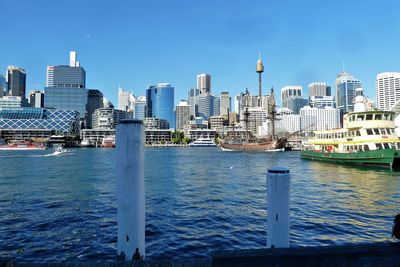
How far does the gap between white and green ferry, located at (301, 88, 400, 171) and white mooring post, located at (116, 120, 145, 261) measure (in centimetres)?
4614

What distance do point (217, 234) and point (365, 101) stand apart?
1962 inches

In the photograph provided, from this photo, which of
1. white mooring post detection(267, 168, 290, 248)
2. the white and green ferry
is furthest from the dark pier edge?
the white and green ferry

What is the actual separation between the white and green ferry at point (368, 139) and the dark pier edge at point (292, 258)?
44686mm

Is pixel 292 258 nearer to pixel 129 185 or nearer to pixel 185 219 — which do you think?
pixel 129 185

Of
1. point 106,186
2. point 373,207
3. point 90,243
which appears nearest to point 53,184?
point 106,186

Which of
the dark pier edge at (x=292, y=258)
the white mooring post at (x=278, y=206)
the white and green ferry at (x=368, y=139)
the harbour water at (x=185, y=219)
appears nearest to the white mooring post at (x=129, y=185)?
the dark pier edge at (x=292, y=258)

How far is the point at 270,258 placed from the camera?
457 centimetres

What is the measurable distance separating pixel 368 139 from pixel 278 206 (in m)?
48.8

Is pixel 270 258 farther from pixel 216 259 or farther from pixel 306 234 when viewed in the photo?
pixel 306 234

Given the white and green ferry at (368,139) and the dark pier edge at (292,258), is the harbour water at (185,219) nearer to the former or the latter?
the dark pier edge at (292,258)

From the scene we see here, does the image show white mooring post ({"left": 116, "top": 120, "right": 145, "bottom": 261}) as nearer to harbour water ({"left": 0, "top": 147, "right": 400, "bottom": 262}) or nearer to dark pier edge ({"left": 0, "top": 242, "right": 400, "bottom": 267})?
dark pier edge ({"left": 0, "top": 242, "right": 400, "bottom": 267})

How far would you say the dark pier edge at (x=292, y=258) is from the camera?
4.50m

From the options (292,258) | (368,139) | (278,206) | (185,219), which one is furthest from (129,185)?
(368,139)

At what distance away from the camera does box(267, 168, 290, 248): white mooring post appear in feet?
18.3
